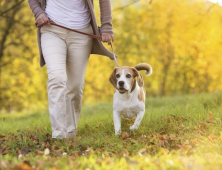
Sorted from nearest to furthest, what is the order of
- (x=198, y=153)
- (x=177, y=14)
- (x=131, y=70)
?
1. (x=198, y=153)
2. (x=131, y=70)
3. (x=177, y=14)

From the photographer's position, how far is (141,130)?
499cm

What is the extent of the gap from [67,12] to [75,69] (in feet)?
2.46

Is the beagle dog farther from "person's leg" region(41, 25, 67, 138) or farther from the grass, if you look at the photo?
"person's leg" region(41, 25, 67, 138)

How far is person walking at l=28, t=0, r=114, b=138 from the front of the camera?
4.66m

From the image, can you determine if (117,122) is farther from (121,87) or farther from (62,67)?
(62,67)

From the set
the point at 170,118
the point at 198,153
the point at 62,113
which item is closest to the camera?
the point at 198,153

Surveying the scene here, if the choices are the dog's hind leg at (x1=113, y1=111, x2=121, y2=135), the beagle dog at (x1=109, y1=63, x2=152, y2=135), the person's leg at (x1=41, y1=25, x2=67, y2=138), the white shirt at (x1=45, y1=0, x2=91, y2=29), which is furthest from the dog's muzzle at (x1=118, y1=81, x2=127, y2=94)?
the white shirt at (x1=45, y1=0, x2=91, y2=29)

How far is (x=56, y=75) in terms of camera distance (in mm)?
4609

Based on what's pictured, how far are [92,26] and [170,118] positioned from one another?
1.76m

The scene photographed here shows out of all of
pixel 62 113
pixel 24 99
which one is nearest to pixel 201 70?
pixel 24 99

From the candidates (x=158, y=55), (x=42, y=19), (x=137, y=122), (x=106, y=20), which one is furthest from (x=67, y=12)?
(x=158, y=55)

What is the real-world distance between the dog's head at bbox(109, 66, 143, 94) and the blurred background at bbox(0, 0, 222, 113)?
970 centimetres

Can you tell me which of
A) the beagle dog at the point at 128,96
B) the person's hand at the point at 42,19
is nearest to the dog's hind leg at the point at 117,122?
the beagle dog at the point at 128,96

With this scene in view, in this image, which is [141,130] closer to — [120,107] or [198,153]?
[120,107]
